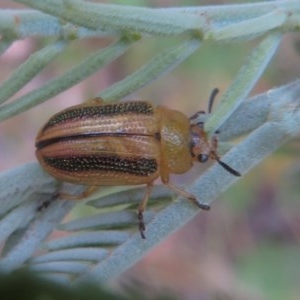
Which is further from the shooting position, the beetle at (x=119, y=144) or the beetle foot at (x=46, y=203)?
the beetle at (x=119, y=144)

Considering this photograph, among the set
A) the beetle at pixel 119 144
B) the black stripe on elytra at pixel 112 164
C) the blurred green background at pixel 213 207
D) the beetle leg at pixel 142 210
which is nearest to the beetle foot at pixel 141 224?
the beetle leg at pixel 142 210

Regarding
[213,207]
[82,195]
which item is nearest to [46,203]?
[82,195]

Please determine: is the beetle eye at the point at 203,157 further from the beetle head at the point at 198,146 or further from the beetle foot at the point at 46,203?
the beetle foot at the point at 46,203

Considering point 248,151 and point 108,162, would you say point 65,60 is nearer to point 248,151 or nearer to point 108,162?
point 108,162

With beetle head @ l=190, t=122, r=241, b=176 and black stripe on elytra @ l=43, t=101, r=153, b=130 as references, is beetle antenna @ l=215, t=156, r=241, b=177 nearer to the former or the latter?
beetle head @ l=190, t=122, r=241, b=176

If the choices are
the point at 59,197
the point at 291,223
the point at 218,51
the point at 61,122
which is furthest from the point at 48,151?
the point at 291,223

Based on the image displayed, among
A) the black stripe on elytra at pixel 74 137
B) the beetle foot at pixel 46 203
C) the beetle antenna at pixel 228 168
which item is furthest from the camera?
the black stripe on elytra at pixel 74 137

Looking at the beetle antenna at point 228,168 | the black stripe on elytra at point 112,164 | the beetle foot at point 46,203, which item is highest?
the beetle antenna at point 228,168

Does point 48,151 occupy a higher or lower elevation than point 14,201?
lower
